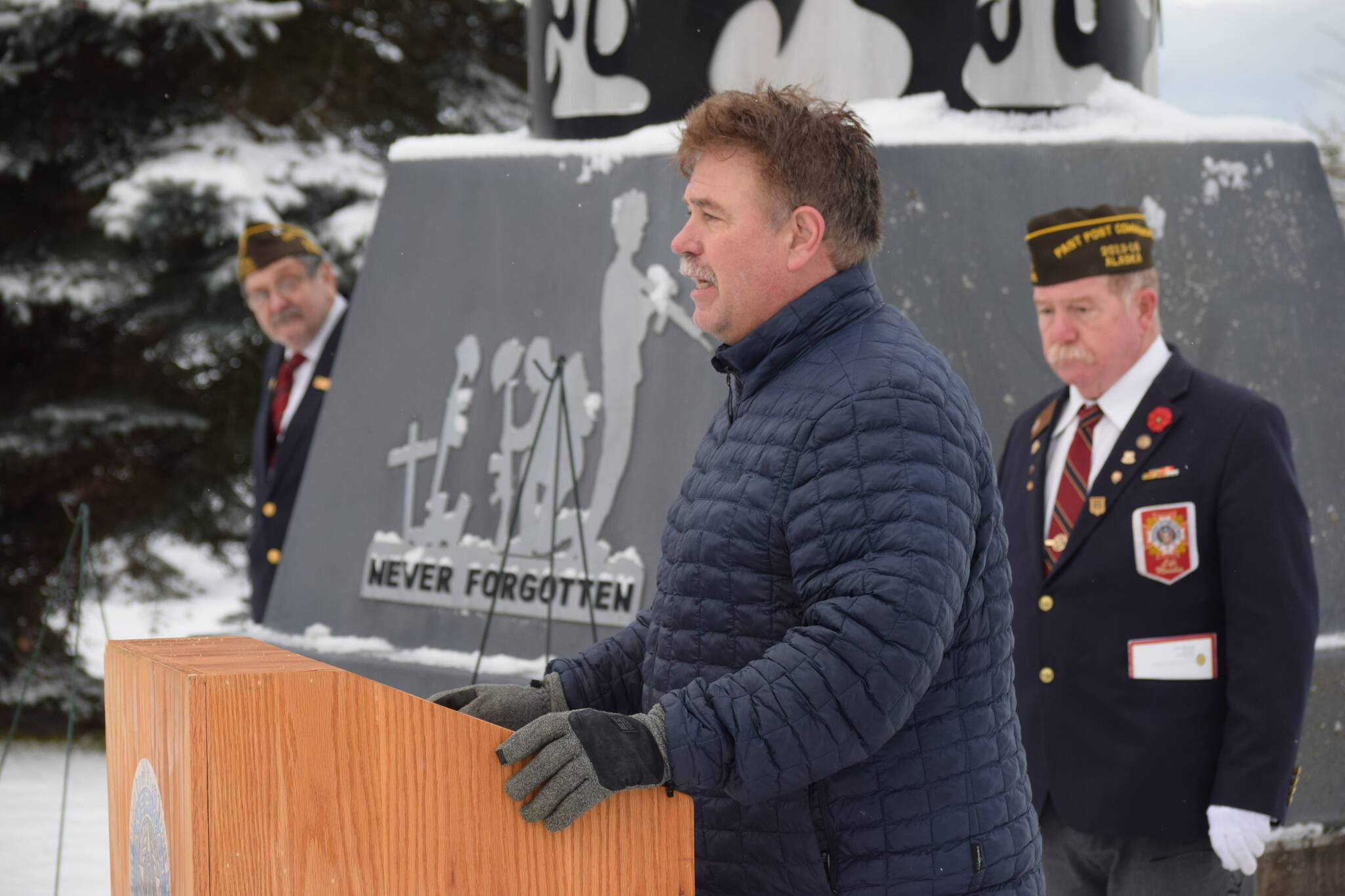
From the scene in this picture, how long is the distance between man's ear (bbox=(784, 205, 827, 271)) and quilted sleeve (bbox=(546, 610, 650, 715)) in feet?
1.79

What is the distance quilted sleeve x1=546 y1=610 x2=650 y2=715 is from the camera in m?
2.05

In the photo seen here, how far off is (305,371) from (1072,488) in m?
2.89

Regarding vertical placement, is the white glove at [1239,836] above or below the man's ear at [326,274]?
below

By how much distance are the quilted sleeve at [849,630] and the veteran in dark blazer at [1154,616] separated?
4.18ft

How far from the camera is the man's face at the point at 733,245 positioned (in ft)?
5.97

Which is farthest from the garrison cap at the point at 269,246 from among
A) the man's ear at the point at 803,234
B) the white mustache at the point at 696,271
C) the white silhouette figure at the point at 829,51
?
the man's ear at the point at 803,234

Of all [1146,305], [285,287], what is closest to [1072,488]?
[1146,305]

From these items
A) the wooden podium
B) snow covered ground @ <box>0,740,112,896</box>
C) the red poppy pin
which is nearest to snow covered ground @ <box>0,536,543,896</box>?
snow covered ground @ <box>0,740,112,896</box>

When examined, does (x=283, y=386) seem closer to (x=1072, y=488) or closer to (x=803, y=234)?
(x=1072, y=488)

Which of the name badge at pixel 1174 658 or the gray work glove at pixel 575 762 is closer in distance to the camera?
the gray work glove at pixel 575 762

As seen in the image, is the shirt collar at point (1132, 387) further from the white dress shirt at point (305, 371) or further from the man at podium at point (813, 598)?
the white dress shirt at point (305, 371)

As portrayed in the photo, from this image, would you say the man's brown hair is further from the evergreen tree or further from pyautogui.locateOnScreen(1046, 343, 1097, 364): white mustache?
the evergreen tree

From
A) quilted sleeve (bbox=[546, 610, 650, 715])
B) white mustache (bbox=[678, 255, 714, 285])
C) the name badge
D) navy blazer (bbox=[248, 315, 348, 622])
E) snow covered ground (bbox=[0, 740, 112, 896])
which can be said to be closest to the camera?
white mustache (bbox=[678, 255, 714, 285])

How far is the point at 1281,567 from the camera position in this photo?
105 inches
